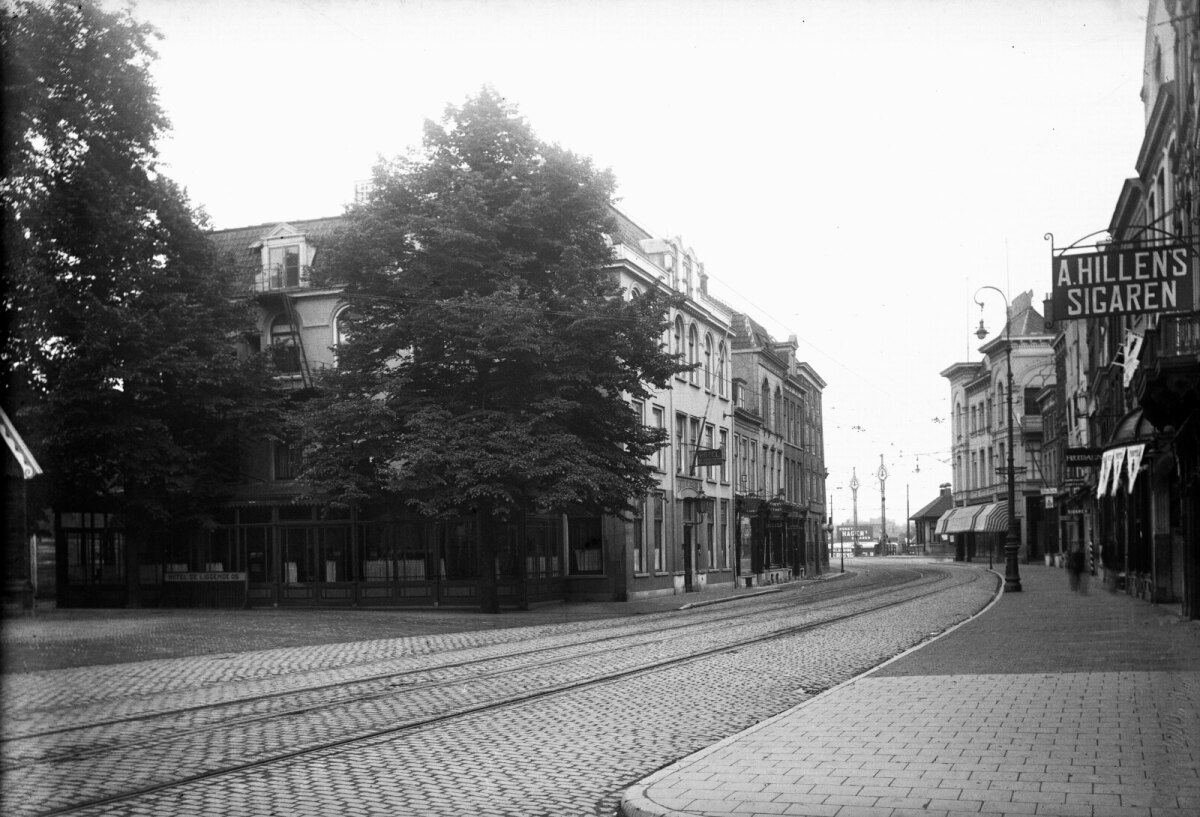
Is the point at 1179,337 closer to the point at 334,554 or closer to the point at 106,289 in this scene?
the point at 334,554

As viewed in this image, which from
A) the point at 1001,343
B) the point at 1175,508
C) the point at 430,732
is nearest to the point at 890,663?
the point at 430,732

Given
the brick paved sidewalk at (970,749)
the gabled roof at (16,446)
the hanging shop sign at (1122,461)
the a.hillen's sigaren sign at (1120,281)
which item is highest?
the a.hillen's sigaren sign at (1120,281)

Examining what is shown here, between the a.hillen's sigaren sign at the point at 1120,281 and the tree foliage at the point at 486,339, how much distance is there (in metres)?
15.4

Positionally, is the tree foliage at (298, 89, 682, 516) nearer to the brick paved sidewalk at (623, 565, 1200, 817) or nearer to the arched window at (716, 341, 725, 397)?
the brick paved sidewalk at (623, 565, 1200, 817)

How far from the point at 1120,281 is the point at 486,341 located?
17.2 meters

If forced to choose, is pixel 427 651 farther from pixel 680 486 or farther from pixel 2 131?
pixel 680 486

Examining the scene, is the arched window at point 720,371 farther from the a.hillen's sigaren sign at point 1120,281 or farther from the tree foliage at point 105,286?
the a.hillen's sigaren sign at point 1120,281

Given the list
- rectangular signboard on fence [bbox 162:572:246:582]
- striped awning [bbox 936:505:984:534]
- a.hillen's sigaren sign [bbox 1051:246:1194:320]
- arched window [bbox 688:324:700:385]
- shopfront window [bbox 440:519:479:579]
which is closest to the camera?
a.hillen's sigaren sign [bbox 1051:246:1194:320]

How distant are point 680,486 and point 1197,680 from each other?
33583 mm

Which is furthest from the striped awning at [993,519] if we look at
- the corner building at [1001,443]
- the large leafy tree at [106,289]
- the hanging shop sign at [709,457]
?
the large leafy tree at [106,289]

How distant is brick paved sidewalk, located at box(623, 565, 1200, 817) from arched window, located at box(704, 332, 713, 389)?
34569mm

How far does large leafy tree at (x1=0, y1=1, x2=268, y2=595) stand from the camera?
30.3 meters

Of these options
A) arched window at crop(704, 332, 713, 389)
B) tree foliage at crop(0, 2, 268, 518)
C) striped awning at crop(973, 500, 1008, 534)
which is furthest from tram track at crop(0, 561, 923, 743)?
striped awning at crop(973, 500, 1008, 534)

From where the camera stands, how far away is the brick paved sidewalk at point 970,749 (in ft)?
23.9
